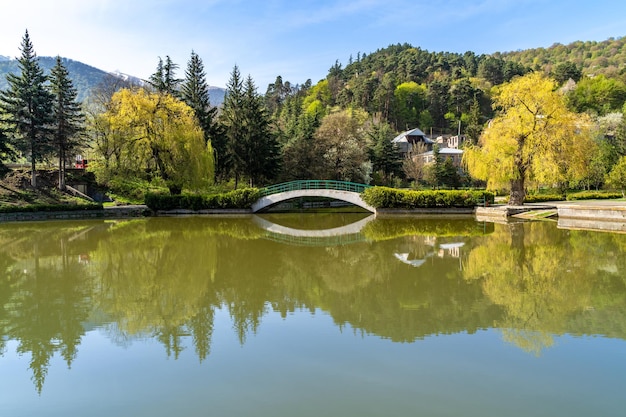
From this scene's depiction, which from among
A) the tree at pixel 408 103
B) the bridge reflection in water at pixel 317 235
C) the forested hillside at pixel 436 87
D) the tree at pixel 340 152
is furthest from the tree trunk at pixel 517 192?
the tree at pixel 408 103

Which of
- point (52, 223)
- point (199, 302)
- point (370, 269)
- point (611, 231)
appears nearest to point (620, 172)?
point (611, 231)

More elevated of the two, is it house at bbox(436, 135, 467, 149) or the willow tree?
house at bbox(436, 135, 467, 149)

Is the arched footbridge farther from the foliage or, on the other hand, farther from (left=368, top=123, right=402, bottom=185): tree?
the foliage

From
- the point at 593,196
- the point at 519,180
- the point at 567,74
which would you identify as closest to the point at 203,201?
the point at 519,180

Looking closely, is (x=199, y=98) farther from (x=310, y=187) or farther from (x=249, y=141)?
(x=310, y=187)

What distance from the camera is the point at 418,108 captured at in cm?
9981

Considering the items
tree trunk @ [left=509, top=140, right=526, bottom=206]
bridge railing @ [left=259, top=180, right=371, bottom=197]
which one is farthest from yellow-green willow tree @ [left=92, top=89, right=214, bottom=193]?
tree trunk @ [left=509, top=140, right=526, bottom=206]

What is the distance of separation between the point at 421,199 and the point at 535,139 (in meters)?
7.88

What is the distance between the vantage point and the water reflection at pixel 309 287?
686 centimetres

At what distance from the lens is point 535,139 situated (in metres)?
26.0

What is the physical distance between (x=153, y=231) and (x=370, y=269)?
1361 centimetres

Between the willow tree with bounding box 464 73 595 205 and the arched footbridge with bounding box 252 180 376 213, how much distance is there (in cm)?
880

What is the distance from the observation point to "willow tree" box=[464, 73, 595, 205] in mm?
25391

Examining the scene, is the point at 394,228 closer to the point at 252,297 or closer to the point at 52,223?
the point at 252,297
